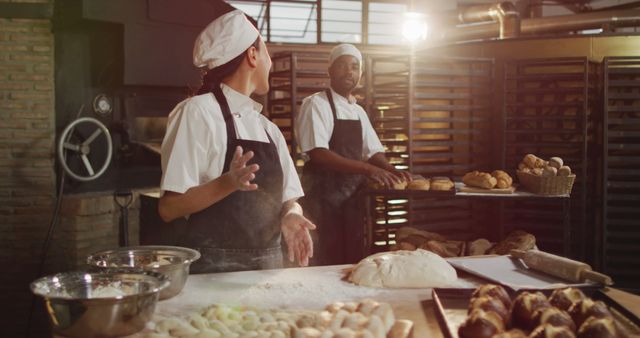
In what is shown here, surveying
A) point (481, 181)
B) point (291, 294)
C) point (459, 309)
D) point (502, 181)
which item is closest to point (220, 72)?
point (291, 294)

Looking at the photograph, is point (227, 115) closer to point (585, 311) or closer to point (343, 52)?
point (585, 311)

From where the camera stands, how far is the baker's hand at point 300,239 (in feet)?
7.45

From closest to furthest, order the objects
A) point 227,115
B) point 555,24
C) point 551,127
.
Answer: point 227,115, point 551,127, point 555,24

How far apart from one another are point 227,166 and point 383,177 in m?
2.08

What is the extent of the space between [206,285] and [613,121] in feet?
16.0

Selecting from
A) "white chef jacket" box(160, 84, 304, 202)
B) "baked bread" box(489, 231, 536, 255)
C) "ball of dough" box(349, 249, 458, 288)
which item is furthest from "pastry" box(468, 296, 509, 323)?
"baked bread" box(489, 231, 536, 255)

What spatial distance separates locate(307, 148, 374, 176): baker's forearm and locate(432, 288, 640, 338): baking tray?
2.46 meters

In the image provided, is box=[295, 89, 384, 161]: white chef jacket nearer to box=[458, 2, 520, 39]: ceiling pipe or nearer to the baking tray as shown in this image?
the baking tray

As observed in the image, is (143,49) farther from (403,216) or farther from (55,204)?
(403,216)

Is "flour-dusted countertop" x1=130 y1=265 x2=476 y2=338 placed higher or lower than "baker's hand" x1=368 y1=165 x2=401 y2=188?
lower

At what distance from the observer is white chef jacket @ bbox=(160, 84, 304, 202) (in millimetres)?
2193

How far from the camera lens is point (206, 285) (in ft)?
6.75

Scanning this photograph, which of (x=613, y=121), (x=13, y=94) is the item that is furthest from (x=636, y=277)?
(x=13, y=94)

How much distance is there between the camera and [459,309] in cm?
Result: 178
